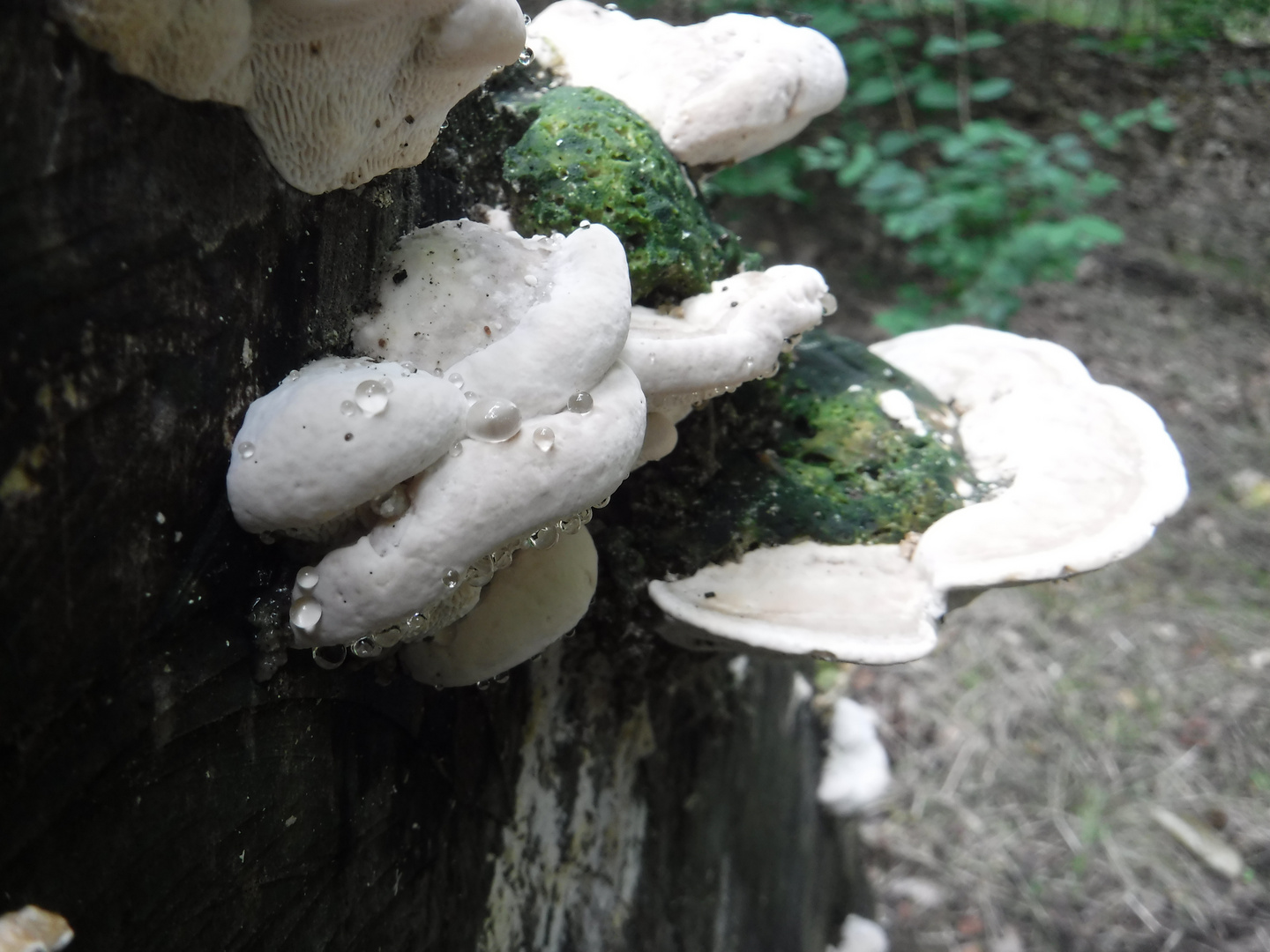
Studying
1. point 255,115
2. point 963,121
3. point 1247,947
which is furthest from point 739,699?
point 963,121

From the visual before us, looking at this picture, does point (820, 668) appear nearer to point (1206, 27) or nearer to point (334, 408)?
point (334, 408)

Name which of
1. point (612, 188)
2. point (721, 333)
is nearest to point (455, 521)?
point (721, 333)

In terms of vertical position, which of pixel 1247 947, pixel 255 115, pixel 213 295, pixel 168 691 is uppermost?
pixel 255 115

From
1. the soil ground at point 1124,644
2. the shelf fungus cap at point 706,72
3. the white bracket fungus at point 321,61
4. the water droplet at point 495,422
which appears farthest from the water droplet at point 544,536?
the soil ground at point 1124,644

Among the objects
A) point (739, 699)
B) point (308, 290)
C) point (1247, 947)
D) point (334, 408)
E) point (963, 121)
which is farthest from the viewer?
point (963, 121)

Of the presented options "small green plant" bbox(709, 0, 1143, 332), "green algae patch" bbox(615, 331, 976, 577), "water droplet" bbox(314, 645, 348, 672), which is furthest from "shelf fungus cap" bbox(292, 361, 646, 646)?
"small green plant" bbox(709, 0, 1143, 332)

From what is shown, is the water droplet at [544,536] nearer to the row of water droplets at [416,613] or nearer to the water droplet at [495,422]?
the row of water droplets at [416,613]

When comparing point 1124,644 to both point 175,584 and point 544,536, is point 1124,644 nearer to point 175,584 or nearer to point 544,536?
point 544,536
